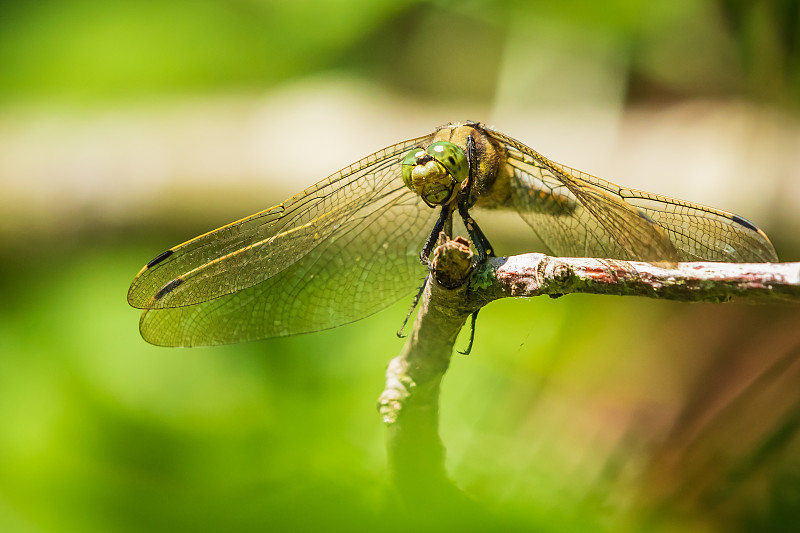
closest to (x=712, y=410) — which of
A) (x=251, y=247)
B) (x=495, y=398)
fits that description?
(x=495, y=398)

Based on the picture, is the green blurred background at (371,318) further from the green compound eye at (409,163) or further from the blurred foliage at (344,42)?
the green compound eye at (409,163)

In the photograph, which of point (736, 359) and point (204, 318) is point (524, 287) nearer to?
point (204, 318)

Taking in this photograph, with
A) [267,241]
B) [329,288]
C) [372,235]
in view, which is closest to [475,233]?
[372,235]

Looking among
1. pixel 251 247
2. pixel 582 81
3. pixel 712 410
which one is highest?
pixel 582 81

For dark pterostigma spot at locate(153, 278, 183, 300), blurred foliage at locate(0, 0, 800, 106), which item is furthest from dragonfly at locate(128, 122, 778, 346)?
blurred foliage at locate(0, 0, 800, 106)

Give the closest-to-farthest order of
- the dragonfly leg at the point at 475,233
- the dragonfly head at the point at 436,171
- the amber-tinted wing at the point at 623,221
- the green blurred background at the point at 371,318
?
1. the green blurred background at the point at 371,318
2. the amber-tinted wing at the point at 623,221
3. the dragonfly head at the point at 436,171
4. the dragonfly leg at the point at 475,233

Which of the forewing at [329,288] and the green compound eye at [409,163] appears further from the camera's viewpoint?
the forewing at [329,288]

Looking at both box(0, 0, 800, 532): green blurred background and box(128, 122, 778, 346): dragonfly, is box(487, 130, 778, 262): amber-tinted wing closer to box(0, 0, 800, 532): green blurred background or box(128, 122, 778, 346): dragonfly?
box(128, 122, 778, 346): dragonfly

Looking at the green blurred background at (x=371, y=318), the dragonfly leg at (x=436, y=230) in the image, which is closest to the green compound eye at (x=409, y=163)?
the dragonfly leg at (x=436, y=230)
